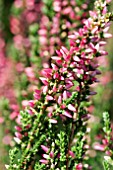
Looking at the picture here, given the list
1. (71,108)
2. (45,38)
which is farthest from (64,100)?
(45,38)

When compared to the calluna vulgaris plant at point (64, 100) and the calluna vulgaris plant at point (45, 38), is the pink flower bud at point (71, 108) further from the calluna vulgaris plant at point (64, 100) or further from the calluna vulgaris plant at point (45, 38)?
the calluna vulgaris plant at point (45, 38)

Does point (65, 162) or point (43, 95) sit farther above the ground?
point (43, 95)

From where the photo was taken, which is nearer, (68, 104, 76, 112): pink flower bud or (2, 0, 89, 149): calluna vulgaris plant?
(68, 104, 76, 112): pink flower bud

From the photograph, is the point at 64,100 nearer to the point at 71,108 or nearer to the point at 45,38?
the point at 71,108

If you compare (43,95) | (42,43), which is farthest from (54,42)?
(43,95)

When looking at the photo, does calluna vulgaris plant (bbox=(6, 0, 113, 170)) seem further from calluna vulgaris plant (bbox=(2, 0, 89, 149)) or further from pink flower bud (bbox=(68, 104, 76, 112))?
calluna vulgaris plant (bbox=(2, 0, 89, 149))

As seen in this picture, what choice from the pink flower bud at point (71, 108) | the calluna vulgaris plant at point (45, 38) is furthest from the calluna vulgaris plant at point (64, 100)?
the calluna vulgaris plant at point (45, 38)

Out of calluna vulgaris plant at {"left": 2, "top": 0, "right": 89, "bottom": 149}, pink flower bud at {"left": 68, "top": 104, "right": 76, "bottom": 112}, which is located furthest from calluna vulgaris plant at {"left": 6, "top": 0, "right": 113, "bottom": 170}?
calluna vulgaris plant at {"left": 2, "top": 0, "right": 89, "bottom": 149}

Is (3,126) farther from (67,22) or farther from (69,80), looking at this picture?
(69,80)

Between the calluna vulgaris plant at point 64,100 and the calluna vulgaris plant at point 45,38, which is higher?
the calluna vulgaris plant at point 45,38
